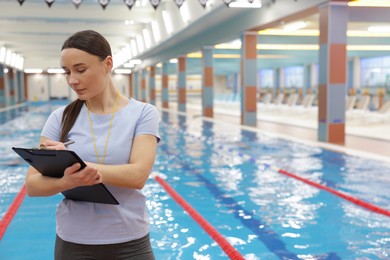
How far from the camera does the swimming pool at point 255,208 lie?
3.83 m

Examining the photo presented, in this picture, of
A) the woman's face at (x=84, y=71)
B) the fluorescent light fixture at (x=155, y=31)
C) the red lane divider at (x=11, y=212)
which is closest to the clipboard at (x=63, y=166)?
the woman's face at (x=84, y=71)

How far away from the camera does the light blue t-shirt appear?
1.50m

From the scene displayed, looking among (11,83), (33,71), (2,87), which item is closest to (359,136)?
(2,87)

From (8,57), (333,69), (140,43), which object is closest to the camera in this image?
(333,69)

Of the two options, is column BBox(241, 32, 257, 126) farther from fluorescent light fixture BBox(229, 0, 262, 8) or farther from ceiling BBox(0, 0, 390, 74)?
fluorescent light fixture BBox(229, 0, 262, 8)

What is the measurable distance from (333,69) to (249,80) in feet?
17.0

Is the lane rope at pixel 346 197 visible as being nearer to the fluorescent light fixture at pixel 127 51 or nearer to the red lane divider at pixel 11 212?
the red lane divider at pixel 11 212

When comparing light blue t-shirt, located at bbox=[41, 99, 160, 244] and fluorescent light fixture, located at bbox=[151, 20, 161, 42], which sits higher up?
fluorescent light fixture, located at bbox=[151, 20, 161, 42]

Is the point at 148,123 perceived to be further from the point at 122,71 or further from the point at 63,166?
the point at 122,71

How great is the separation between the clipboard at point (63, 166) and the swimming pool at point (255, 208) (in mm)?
2322

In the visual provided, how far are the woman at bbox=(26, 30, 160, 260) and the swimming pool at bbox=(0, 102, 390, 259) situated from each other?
2.22 metres

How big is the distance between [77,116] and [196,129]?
1292 cm

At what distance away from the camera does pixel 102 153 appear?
1.50 metres

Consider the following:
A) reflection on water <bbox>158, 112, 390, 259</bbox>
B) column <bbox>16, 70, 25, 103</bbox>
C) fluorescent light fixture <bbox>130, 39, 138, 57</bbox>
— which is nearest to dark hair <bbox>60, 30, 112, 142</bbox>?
reflection on water <bbox>158, 112, 390, 259</bbox>
